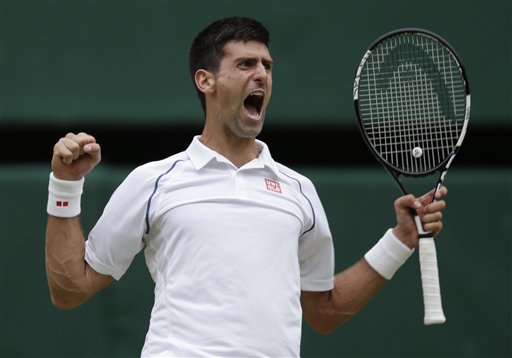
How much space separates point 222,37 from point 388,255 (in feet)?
2.27

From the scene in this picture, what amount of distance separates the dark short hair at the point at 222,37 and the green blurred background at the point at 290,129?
1053mm

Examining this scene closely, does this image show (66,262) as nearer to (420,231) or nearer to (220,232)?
(220,232)

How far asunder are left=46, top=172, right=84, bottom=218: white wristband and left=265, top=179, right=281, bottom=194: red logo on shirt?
449 millimetres

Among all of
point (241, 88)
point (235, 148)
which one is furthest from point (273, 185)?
point (241, 88)

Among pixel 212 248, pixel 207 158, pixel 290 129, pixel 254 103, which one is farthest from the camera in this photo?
pixel 290 129

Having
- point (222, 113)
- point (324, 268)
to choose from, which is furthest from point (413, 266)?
point (222, 113)

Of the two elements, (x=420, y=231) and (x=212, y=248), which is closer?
(x=212, y=248)

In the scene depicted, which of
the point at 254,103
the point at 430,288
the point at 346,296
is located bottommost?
the point at 346,296

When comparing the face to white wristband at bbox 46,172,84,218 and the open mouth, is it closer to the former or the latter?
the open mouth

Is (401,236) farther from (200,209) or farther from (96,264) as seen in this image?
(96,264)

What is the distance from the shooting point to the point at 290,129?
4027 millimetres

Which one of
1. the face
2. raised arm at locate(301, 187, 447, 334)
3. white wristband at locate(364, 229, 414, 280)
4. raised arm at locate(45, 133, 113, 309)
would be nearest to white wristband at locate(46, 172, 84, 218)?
raised arm at locate(45, 133, 113, 309)

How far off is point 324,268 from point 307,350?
106 centimetres

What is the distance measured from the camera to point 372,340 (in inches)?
156
